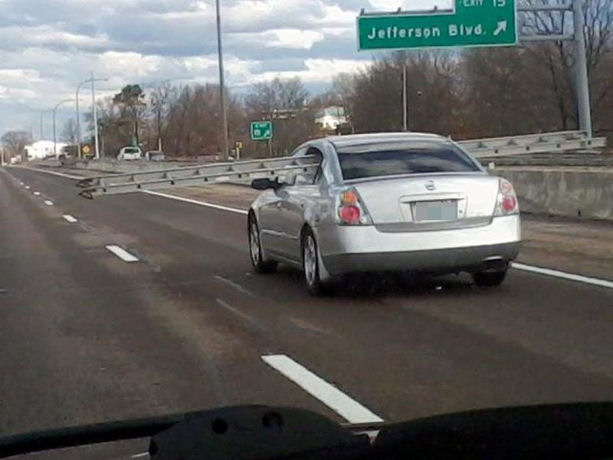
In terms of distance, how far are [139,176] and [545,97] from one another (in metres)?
53.5

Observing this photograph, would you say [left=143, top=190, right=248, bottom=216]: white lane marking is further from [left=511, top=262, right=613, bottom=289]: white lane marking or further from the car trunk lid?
the car trunk lid

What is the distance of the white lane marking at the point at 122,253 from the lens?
59.1 feet

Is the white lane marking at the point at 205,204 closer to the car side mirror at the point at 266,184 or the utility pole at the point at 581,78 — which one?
the utility pole at the point at 581,78

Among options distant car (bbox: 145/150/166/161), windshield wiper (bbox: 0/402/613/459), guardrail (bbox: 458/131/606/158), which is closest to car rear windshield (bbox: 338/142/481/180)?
guardrail (bbox: 458/131/606/158)

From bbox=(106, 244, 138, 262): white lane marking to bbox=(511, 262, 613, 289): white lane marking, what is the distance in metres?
5.97

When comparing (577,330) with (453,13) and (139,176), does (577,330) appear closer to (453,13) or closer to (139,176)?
(139,176)

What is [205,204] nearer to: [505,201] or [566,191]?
[566,191]

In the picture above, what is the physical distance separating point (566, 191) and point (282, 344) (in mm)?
13570

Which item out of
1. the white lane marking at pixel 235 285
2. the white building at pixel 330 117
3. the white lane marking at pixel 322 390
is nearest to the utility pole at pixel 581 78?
the white lane marking at pixel 235 285

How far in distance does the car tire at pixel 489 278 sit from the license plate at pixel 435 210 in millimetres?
1227

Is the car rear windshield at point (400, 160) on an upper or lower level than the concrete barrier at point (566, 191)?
upper

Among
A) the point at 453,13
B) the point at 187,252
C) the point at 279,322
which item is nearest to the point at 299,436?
the point at 279,322

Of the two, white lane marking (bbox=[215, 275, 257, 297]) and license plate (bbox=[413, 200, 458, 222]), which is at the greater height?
license plate (bbox=[413, 200, 458, 222])

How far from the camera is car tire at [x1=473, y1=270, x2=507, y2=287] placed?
12439 millimetres
